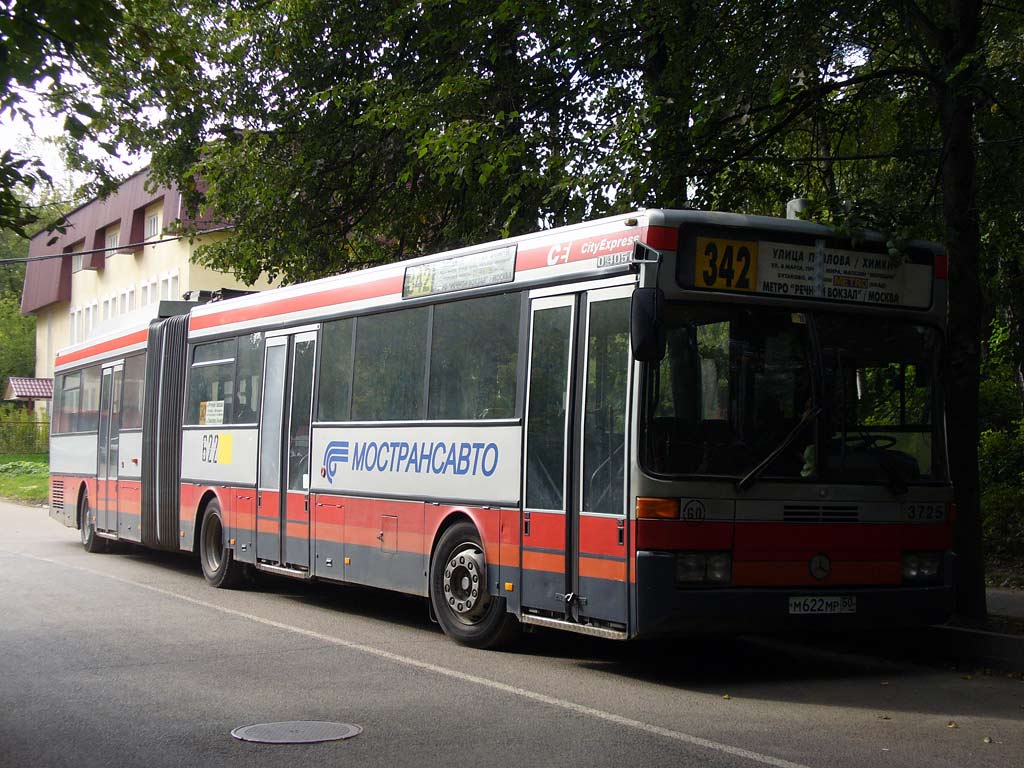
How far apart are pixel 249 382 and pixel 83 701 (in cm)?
729

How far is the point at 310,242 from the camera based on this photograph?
67.6 feet

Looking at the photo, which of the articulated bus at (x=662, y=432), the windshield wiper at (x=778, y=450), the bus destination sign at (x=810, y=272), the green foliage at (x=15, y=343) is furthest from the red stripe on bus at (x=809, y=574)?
the green foliage at (x=15, y=343)

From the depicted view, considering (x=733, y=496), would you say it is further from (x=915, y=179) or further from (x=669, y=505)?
(x=915, y=179)

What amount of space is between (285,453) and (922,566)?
7.00 m

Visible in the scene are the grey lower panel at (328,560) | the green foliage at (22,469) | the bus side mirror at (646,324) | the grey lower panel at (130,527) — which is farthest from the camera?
the green foliage at (22,469)

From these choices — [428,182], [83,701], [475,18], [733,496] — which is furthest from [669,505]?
[428,182]

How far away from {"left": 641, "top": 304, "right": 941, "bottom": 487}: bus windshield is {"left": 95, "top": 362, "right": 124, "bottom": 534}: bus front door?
41.5 ft

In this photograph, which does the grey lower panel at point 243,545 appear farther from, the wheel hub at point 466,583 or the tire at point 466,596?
the wheel hub at point 466,583

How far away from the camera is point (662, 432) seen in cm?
905

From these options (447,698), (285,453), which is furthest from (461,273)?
(447,698)

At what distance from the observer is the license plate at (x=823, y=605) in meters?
9.28

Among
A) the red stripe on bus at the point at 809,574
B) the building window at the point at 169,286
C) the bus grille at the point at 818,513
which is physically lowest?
the red stripe on bus at the point at 809,574

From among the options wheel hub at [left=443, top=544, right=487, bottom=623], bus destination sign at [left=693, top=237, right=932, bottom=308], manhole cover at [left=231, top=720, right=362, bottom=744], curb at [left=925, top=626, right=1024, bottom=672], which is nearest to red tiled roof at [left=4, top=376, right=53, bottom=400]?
wheel hub at [left=443, top=544, right=487, bottom=623]

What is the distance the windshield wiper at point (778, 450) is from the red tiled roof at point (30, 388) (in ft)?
220
